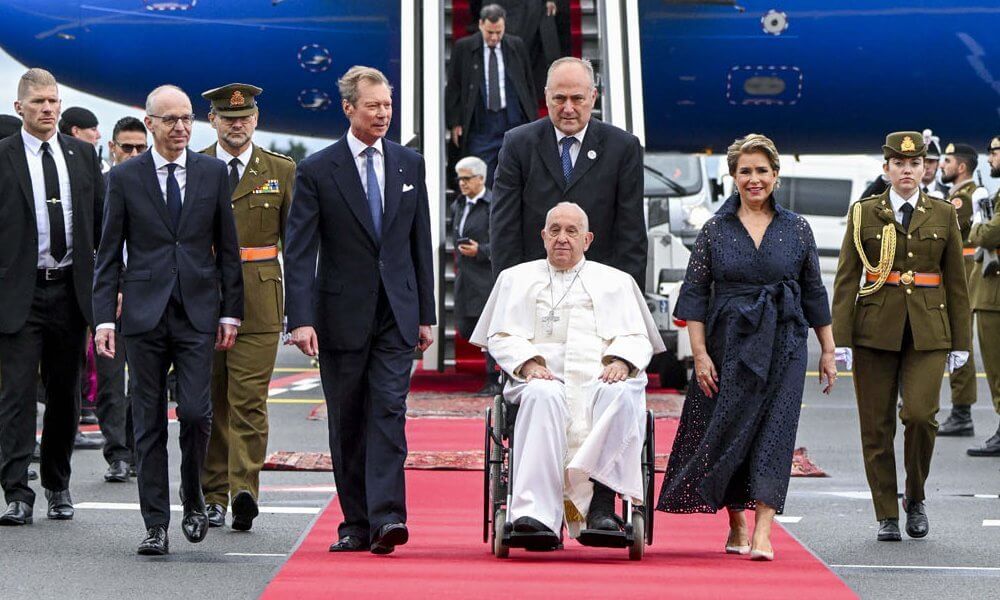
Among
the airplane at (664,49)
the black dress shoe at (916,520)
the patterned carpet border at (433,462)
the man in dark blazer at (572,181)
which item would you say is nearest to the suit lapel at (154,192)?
the man in dark blazer at (572,181)

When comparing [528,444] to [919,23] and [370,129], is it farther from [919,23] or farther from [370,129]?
[919,23]

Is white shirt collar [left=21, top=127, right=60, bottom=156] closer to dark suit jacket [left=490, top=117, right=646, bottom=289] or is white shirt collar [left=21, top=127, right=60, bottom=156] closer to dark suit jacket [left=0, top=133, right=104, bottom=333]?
dark suit jacket [left=0, top=133, right=104, bottom=333]

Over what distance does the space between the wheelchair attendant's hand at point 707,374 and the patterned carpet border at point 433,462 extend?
228 centimetres

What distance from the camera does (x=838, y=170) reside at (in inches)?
1251

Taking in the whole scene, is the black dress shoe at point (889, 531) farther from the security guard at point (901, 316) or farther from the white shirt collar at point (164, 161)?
the white shirt collar at point (164, 161)

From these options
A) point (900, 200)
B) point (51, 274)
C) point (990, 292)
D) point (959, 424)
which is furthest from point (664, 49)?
point (51, 274)

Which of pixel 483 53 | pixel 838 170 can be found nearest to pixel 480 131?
pixel 483 53

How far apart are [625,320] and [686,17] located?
10182mm

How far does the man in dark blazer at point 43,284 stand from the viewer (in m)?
8.22

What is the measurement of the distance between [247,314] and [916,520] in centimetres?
300

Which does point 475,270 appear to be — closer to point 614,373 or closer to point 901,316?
point 901,316

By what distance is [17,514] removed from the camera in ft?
26.3

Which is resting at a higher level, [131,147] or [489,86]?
[489,86]

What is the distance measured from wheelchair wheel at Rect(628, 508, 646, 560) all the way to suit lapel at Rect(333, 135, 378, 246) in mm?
1458
